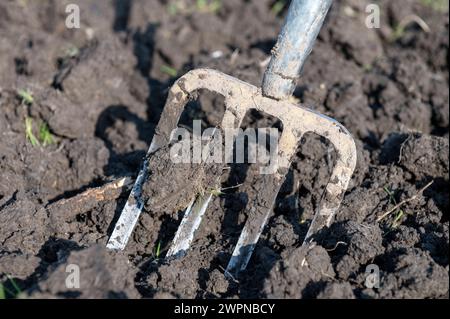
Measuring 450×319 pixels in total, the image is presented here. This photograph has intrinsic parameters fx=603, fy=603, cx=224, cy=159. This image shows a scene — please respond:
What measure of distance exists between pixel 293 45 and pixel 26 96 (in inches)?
69.0

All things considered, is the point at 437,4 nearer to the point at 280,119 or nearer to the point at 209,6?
the point at 209,6

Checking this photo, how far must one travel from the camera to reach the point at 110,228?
3.01m

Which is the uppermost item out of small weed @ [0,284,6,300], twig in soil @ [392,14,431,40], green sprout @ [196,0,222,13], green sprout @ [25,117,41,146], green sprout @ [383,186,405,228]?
green sprout @ [196,0,222,13]

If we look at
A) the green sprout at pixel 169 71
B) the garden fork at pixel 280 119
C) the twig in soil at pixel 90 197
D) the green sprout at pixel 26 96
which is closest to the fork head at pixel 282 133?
the garden fork at pixel 280 119

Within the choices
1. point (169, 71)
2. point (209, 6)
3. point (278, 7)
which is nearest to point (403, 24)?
point (278, 7)

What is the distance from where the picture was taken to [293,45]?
270 cm

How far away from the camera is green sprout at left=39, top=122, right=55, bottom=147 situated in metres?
3.61

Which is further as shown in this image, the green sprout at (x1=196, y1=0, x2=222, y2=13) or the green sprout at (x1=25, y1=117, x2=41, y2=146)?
the green sprout at (x1=196, y1=0, x2=222, y2=13)

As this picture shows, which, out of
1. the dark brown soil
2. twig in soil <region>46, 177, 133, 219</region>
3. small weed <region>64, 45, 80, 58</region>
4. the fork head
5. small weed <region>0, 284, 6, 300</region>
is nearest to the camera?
small weed <region>0, 284, 6, 300</region>

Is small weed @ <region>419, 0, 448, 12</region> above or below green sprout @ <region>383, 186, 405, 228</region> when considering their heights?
above

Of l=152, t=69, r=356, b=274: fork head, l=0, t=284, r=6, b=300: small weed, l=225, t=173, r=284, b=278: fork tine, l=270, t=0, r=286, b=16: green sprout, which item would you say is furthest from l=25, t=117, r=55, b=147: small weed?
Answer: l=270, t=0, r=286, b=16: green sprout

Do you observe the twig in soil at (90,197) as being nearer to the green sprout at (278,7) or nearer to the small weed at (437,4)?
the green sprout at (278,7)

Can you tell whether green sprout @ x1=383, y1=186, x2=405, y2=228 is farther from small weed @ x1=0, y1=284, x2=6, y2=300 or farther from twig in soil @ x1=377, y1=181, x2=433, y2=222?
small weed @ x1=0, y1=284, x2=6, y2=300

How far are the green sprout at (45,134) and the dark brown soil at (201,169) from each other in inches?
2.0
